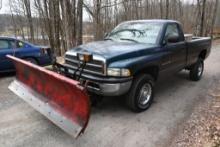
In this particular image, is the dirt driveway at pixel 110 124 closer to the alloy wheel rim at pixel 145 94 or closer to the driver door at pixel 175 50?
the alloy wheel rim at pixel 145 94

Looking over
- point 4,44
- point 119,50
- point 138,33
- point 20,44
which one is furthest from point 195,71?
point 4,44

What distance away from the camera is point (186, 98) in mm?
5469

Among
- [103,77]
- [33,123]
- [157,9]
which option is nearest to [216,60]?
[103,77]

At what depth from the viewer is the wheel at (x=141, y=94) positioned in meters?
4.32

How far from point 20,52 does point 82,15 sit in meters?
5.42

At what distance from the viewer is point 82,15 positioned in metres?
12.2

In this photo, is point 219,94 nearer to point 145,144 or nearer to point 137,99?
point 137,99

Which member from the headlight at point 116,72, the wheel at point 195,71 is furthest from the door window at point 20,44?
the wheel at point 195,71

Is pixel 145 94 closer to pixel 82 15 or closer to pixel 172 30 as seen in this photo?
pixel 172 30

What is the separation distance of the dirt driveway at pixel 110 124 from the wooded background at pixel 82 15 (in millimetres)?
6371

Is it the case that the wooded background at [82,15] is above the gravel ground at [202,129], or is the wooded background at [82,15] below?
above

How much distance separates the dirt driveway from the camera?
3.49m

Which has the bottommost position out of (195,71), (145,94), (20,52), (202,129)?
(202,129)

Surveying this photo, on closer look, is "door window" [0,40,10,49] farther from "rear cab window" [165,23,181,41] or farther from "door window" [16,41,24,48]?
"rear cab window" [165,23,181,41]
